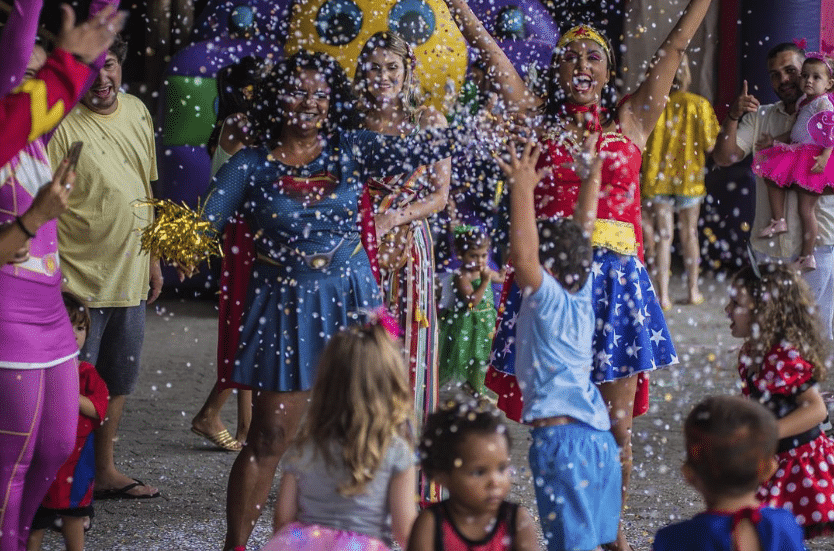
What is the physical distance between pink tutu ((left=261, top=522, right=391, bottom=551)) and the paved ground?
1.24 m

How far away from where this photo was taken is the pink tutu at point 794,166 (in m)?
6.18

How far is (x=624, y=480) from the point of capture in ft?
13.1

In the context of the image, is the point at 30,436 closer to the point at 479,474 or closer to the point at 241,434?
the point at 479,474

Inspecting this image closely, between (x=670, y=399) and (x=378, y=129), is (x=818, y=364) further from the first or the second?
(x=670, y=399)

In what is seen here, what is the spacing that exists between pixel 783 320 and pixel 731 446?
1.22 m

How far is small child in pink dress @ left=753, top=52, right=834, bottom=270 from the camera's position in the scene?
6.12 m

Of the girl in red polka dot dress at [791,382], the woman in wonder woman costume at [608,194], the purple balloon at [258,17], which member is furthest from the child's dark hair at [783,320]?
the purple balloon at [258,17]

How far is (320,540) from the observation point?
271cm

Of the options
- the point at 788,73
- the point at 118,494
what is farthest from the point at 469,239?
the point at 118,494

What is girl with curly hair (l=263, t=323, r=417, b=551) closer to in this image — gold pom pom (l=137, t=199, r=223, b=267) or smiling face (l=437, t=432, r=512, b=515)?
smiling face (l=437, t=432, r=512, b=515)

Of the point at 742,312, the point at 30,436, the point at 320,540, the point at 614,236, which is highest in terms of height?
the point at 614,236

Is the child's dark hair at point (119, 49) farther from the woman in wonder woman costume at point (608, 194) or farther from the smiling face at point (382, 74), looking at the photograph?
the woman in wonder woman costume at point (608, 194)

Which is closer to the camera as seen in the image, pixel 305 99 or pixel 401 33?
pixel 305 99

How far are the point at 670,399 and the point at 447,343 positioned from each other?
1.30 meters
